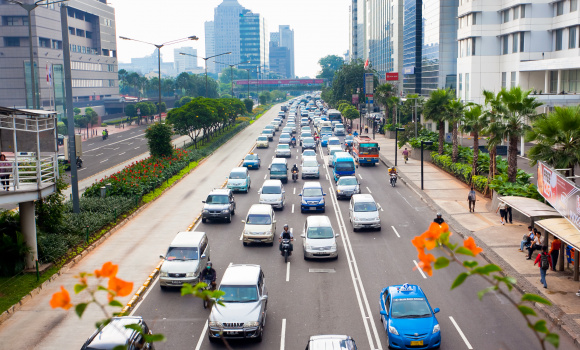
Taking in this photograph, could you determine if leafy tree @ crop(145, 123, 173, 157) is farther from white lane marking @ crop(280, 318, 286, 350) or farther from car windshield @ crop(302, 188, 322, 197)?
white lane marking @ crop(280, 318, 286, 350)

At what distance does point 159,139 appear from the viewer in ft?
155

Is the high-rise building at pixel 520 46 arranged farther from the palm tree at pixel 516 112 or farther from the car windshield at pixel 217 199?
the car windshield at pixel 217 199

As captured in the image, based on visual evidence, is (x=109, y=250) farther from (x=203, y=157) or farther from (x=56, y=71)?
(x=56, y=71)

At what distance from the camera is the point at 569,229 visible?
20.3 m

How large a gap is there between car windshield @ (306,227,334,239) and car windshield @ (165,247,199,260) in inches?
210

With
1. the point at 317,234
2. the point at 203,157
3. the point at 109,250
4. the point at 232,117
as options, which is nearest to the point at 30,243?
the point at 109,250

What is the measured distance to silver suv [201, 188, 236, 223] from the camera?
102 feet

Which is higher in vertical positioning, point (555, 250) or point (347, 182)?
point (347, 182)

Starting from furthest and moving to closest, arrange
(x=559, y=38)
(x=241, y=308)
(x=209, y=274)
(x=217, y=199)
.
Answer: (x=559, y=38), (x=217, y=199), (x=209, y=274), (x=241, y=308)

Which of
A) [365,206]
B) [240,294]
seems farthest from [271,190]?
[240,294]

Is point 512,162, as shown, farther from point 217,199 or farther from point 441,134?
point 441,134

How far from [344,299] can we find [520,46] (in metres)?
47.0

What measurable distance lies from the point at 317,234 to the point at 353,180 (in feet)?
46.4

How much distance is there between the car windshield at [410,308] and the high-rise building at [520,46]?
36.7 m
